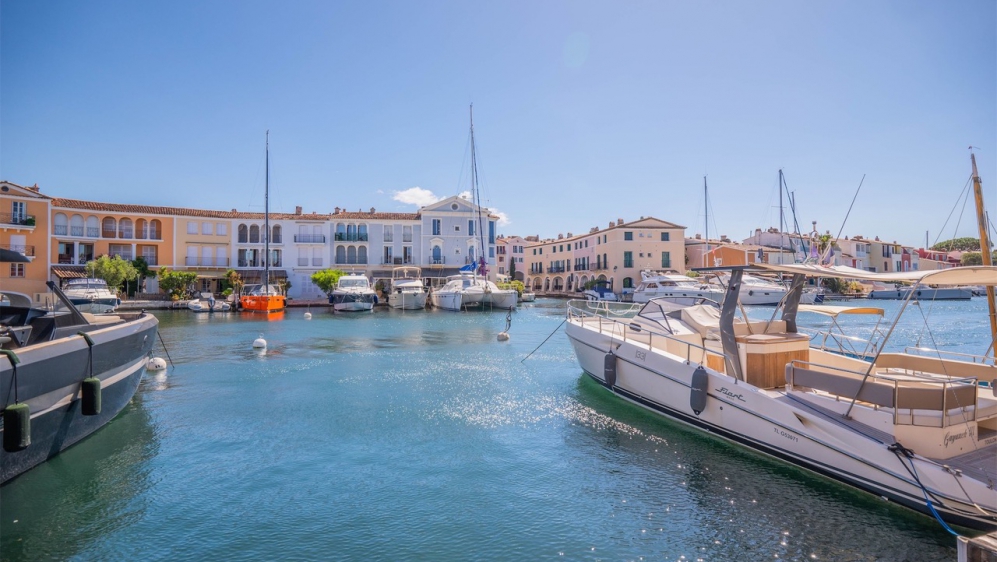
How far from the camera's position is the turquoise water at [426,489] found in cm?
620

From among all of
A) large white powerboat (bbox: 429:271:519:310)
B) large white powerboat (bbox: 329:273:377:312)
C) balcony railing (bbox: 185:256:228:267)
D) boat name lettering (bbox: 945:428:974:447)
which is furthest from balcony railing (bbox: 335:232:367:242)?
boat name lettering (bbox: 945:428:974:447)

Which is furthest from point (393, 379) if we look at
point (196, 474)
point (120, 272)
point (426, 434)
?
point (120, 272)

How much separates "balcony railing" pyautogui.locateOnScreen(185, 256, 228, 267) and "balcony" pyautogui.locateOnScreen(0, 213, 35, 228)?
1203cm

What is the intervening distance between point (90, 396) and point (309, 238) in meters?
49.5

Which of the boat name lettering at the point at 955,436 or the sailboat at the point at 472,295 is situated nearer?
the boat name lettering at the point at 955,436

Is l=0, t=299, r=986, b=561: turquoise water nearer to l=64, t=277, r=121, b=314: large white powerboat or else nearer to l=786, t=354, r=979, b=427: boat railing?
l=786, t=354, r=979, b=427: boat railing

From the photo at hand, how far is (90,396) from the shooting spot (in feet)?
27.4

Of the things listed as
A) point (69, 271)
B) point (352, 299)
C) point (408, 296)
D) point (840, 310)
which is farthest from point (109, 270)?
point (840, 310)

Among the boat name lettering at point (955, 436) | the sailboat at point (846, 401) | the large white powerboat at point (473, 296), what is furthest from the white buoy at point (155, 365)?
the large white powerboat at point (473, 296)

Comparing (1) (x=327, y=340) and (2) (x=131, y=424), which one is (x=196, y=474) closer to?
A: (2) (x=131, y=424)

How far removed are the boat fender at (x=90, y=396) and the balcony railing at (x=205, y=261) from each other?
49608 millimetres

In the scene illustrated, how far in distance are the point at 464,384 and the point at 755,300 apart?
4517cm

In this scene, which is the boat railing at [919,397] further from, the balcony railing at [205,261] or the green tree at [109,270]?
the balcony railing at [205,261]

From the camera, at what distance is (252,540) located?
20.6 ft
